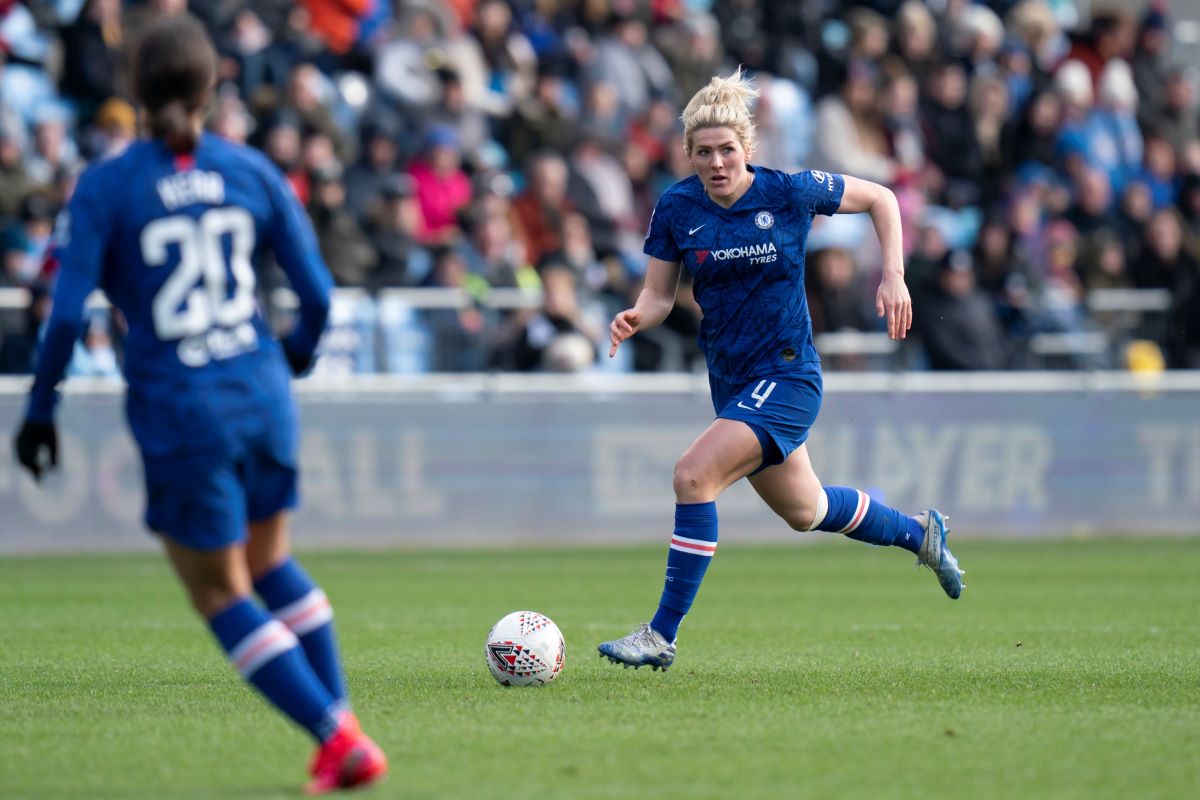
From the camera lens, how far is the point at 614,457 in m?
15.7

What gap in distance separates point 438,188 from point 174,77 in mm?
12467

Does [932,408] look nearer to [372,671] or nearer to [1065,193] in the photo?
[1065,193]

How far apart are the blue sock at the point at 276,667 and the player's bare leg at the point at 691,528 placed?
2481 mm

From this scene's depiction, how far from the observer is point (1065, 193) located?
19.9 metres

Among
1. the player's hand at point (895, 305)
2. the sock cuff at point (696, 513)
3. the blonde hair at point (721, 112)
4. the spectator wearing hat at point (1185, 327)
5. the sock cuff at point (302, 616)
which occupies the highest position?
the blonde hair at point (721, 112)

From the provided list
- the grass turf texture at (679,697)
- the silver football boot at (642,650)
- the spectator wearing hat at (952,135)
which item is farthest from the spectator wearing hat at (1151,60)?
the silver football boot at (642,650)

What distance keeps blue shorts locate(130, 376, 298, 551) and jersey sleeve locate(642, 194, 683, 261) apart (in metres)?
3.05

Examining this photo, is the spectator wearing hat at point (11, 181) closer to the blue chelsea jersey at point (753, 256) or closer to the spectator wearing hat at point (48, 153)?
the spectator wearing hat at point (48, 153)

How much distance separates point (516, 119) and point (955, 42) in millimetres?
6600

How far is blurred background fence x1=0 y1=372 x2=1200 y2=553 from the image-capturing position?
1486 centimetres

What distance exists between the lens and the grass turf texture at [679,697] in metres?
5.14

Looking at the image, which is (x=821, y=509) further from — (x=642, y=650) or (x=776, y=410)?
(x=642, y=650)

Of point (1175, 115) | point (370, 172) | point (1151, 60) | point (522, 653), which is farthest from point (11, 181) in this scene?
point (1151, 60)

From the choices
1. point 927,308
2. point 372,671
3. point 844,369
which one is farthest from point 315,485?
point 372,671
